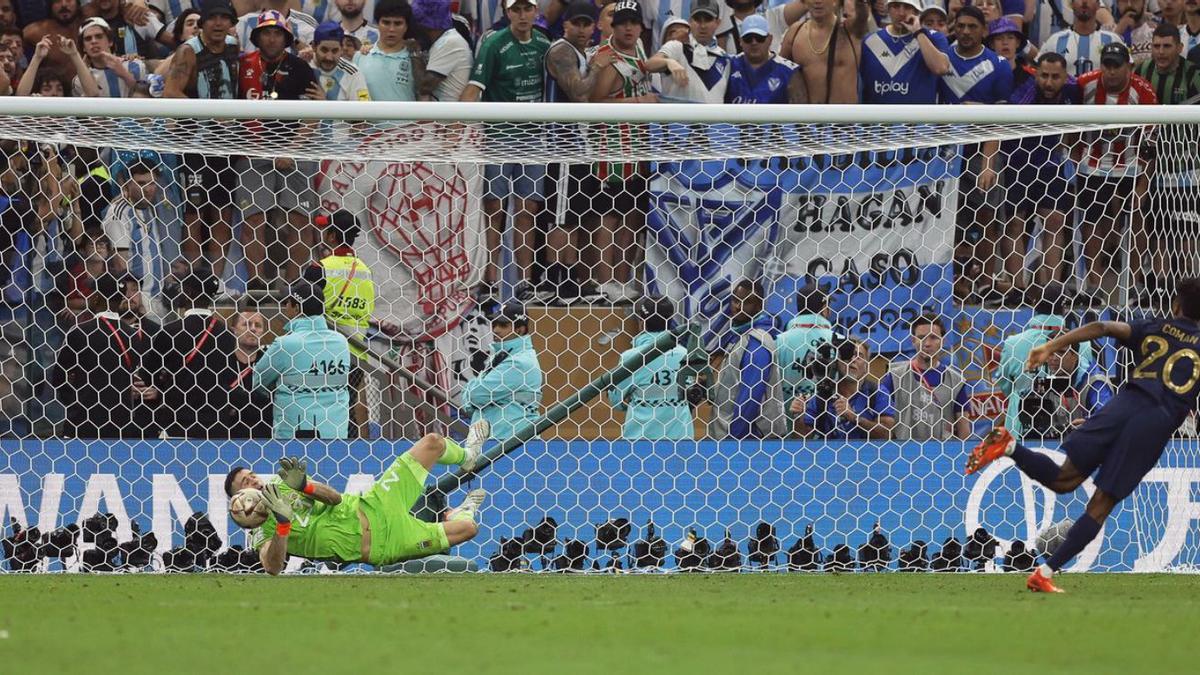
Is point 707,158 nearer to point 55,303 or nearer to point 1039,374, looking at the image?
point 1039,374

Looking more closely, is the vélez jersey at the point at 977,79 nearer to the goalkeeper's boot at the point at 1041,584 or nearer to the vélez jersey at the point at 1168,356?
the vélez jersey at the point at 1168,356

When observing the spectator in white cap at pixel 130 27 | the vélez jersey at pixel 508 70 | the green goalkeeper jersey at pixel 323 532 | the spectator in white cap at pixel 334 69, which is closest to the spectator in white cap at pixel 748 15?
the vélez jersey at pixel 508 70

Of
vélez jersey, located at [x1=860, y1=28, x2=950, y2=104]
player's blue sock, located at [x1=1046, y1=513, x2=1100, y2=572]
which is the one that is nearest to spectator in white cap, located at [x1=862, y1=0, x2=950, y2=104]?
vélez jersey, located at [x1=860, y1=28, x2=950, y2=104]

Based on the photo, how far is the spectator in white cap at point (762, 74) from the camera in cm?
1252

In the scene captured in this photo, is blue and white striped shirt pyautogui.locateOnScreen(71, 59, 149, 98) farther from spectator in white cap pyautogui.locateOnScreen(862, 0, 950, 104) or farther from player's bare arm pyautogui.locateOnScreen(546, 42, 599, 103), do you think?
spectator in white cap pyautogui.locateOnScreen(862, 0, 950, 104)

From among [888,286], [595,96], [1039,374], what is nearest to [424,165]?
[595,96]

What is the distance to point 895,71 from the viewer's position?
1250 centimetres

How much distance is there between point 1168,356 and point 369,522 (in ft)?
14.4

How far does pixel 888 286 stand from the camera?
449 inches

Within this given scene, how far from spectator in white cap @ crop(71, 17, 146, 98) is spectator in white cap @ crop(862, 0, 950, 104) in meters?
5.40

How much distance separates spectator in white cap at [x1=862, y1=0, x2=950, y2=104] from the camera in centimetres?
1248

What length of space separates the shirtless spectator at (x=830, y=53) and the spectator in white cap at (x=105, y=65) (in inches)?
193

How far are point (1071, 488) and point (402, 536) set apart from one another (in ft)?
12.1

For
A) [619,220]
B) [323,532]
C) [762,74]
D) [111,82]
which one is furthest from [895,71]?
[111,82]
